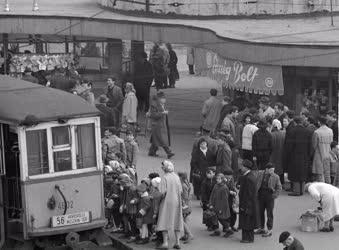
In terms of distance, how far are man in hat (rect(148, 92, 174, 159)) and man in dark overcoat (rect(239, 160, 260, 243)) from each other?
677 centimetres

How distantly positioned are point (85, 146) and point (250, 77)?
8.79 metres

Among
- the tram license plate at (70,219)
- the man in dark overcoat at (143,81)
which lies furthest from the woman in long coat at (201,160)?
the man in dark overcoat at (143,81)

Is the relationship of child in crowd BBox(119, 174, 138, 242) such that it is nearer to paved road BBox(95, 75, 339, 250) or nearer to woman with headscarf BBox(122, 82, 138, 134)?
paved road BBox(95, 75, 339, 250)

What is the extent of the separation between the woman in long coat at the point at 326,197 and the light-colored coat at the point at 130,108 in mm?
8910

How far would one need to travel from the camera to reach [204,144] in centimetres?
2097

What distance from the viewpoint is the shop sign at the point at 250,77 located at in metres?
26.1

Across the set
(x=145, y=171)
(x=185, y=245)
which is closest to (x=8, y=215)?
(x=185, y=245)

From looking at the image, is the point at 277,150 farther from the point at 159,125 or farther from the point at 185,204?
the point at 159,125

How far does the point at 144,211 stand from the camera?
1867 cm

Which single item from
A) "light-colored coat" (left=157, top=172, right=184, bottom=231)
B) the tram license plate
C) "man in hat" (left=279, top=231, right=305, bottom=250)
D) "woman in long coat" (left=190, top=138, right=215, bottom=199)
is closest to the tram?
the tram license plate

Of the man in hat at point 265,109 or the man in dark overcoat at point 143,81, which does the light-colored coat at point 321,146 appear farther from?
the man in dark overcoat at point 143,81

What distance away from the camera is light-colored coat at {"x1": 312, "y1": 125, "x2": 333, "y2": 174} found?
21453 mm

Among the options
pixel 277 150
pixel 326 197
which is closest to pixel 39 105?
pixel 326 197

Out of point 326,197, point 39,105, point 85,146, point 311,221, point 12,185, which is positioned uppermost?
point 39,105
